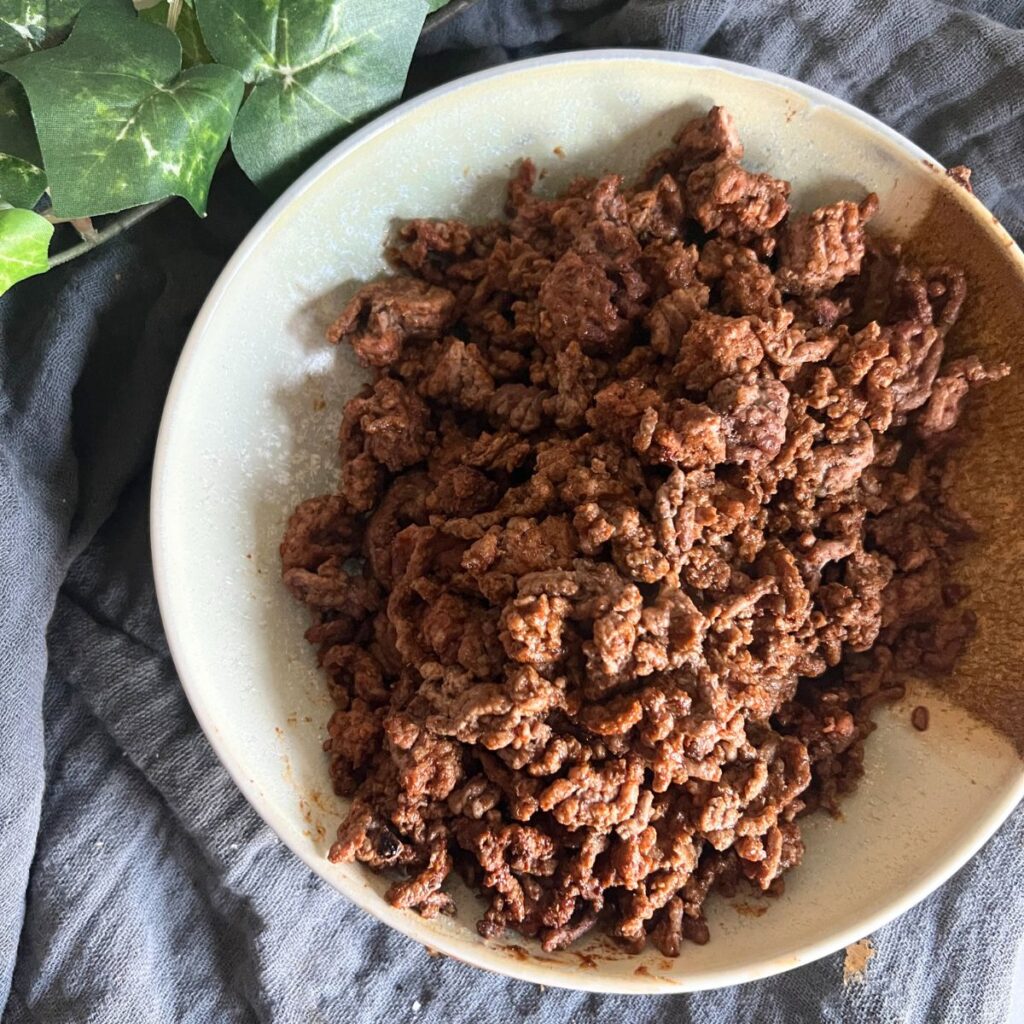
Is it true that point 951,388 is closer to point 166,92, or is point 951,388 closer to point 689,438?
point 689,438

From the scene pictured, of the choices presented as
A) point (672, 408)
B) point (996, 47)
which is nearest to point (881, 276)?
point (672, 408)

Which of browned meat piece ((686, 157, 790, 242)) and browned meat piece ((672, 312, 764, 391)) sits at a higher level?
browned meat piece ((686, 157, 790, 242))

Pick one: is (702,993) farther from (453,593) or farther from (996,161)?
(996,161)

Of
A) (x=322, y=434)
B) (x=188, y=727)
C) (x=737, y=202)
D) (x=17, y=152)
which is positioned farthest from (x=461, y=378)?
(x=188, y=727)

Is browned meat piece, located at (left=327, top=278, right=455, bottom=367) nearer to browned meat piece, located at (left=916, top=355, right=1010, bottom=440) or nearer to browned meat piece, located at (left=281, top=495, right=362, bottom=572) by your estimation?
browned meat piece, located at (left=281, top=495, right=362, bottom=572)

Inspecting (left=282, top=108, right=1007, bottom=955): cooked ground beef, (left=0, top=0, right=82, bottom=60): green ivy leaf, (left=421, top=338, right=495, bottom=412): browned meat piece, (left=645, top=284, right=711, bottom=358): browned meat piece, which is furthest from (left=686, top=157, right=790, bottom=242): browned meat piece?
(left=0, top=0, right=82, bottom=60): green ivy leaf
